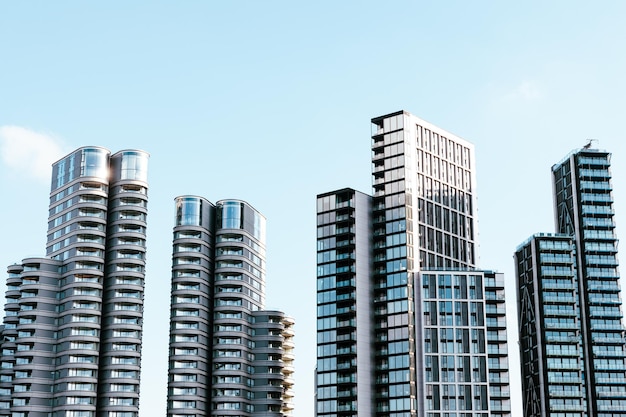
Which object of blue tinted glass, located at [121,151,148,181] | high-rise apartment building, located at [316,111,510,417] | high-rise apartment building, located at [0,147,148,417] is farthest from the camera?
blue tinted glass, located at [121,151,148,181]

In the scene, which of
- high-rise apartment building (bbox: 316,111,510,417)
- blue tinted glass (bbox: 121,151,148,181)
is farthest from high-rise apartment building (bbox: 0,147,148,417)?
high-rise apartment building (bbox: 316,111,510,417)

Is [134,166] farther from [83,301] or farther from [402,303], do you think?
[402,303]

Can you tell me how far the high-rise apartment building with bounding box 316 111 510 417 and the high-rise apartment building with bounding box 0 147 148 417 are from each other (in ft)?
125

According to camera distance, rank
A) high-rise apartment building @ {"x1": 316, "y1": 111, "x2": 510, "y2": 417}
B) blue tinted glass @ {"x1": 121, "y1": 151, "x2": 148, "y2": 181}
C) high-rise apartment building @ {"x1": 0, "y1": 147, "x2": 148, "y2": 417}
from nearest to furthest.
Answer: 1. high-rise apartment building @ {"x1": 316, "y1": 111, "x2": 510, "y2": 417}
2. high-rise apartment building @ {"x1": 0, "y1": 147, "x2": 148, "y2": 417}
3. blue tinted glass @ {"x1": 121, "y1": 151, "x2": 148, "y2": 181}

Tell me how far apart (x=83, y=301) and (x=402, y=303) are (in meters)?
63.0

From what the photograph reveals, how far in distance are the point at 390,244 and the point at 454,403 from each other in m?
33.4

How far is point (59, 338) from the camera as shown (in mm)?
182875

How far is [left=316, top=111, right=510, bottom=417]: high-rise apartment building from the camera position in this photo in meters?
174

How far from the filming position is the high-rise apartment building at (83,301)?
178000mm

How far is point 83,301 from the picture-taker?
602ft

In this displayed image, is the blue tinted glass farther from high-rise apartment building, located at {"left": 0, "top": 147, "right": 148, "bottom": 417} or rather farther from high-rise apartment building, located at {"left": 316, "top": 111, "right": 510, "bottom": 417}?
high-rise apartment building, located at {"left": 316, "top": 111, "right": 510, "bottom": 417}

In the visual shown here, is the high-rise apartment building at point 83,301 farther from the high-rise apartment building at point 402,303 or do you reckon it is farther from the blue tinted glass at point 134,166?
the high-rise apartment building at point 402,303

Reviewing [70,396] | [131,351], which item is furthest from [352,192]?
[70,396]

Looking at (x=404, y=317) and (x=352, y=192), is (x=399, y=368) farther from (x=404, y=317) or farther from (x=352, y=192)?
(x=352, y=192)
